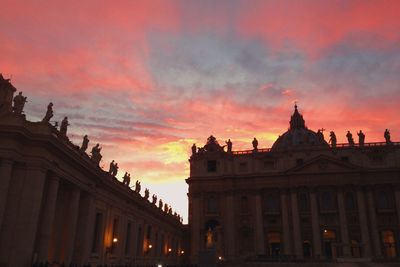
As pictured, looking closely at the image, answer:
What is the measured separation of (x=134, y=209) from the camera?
50.8 m

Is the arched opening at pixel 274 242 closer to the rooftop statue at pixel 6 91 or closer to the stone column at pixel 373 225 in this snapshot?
the stone column at pixel 373 225

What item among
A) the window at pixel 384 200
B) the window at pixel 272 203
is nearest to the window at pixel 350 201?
the window at pixel 384 200

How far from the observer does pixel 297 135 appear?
11519 cm

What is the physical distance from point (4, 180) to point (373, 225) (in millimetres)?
61813

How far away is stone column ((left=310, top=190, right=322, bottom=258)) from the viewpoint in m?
69.0

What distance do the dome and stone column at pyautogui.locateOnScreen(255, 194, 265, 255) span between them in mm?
33806

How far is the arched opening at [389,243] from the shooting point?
67875mm

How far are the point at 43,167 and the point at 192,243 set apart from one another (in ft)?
172

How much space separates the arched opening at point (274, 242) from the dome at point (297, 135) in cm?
3587

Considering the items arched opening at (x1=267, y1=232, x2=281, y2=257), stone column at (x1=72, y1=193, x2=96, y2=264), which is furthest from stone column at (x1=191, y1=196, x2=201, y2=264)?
stone column at (x1=72, y1=193, x2=96, y2=264)

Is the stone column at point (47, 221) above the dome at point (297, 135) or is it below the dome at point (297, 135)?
below

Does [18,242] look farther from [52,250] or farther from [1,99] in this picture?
[1,99]

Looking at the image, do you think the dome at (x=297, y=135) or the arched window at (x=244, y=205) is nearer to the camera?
the arched window at (x=244, y=205)

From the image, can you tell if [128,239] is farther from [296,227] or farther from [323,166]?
[323,166]
